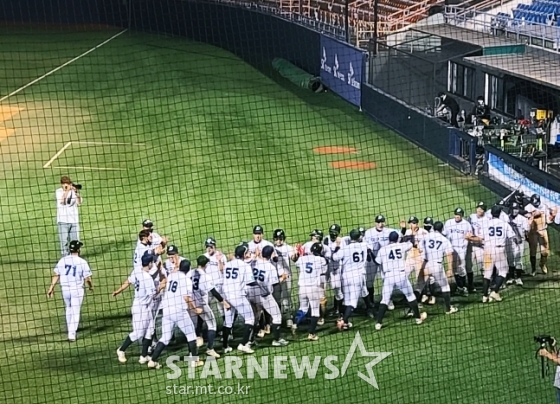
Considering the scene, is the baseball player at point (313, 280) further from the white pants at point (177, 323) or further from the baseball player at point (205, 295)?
the white pants at point (177, 323)

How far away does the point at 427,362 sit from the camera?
1093 cm

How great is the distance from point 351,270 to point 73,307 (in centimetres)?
310

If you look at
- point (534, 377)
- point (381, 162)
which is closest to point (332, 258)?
point (534, 377)

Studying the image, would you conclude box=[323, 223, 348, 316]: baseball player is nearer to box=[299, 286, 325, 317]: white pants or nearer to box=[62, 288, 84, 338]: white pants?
box=[299, 286, 325, 317]: white pants

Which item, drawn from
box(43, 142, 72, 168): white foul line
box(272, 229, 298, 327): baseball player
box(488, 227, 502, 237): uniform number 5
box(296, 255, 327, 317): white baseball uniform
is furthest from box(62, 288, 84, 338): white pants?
box(43, 142, 72, 168): white foul line

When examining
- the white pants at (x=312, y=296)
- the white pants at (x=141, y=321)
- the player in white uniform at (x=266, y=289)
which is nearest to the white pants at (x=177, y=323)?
the white pants at (x=141, y=321)

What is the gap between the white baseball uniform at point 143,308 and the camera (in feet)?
35.4

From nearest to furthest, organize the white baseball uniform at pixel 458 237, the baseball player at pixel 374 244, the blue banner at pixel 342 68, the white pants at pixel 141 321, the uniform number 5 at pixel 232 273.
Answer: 1. the white pants at pixel 141 321
2. the uniform number 5 at pixel 232 273
3. the baseball player at pixel 374 244
4. the white baseball uniform at pixel 458 237
5. the blue banner at pixel 342 68

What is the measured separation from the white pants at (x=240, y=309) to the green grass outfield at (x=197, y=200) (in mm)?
446

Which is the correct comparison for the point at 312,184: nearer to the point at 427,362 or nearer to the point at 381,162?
the point at 381,162

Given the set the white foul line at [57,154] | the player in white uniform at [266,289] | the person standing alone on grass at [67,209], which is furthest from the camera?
the white foul line at [57,154]

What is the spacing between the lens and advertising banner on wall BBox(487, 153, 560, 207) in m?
15.3

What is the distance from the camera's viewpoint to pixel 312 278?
1156cm

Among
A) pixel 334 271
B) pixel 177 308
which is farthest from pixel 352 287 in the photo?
pixel 177 308
